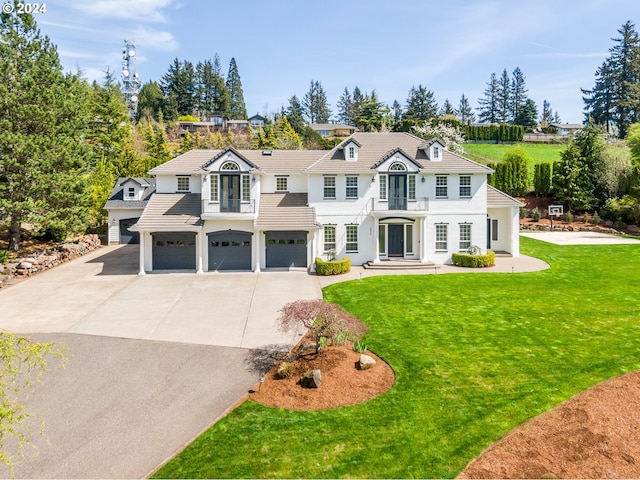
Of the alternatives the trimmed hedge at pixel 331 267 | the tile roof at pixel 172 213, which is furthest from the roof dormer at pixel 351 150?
the tile roof at pixel 172 213

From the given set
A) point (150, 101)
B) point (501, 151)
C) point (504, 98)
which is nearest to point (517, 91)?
point (504, 98)

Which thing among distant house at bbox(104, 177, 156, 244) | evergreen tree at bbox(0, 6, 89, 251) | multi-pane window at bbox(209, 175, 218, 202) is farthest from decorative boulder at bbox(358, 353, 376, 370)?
distant house at bbox(104, 177, 156, 244)

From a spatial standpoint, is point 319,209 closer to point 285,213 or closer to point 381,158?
point 285,213

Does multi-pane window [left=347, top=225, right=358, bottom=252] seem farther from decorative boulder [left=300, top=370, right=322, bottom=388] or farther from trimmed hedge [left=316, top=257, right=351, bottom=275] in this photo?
decorative boulder [left=300, top=370, right=322, bottom=388]

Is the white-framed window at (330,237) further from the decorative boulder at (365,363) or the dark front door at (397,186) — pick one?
the decorative boulder at (365,363)

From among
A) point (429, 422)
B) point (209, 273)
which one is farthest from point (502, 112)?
point (429, 422)
